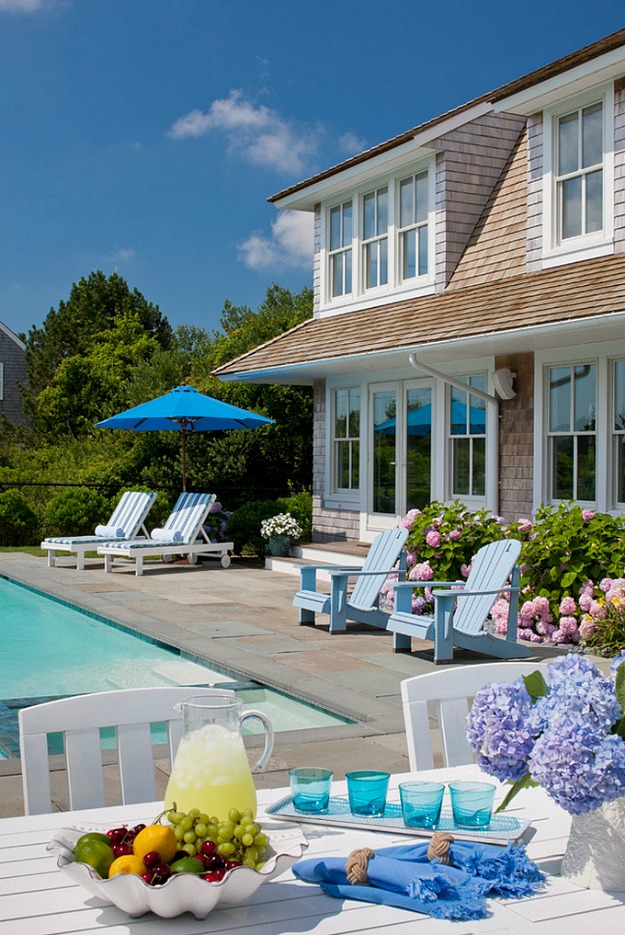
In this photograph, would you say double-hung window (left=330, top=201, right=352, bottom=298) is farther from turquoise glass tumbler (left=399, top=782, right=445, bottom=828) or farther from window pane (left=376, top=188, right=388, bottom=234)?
turquoise glass tumbler (left=399, top=782, right=445, bottom=828)

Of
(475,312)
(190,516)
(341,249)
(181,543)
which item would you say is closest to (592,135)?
(475,312)

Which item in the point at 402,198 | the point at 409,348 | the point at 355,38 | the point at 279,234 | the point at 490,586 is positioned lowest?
the point at 490,586

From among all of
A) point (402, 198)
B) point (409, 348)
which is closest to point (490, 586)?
point (409, 348)

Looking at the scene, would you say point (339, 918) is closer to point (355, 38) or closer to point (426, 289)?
point (426, 289)

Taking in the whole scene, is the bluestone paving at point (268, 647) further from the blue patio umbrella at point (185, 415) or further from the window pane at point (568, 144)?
the window pane at point (568, 144)

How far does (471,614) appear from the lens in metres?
8.16

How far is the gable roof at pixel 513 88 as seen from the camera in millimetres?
10416

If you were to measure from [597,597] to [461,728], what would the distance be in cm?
609

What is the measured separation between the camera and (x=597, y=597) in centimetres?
892

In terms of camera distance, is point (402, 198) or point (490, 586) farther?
point (402, 198)

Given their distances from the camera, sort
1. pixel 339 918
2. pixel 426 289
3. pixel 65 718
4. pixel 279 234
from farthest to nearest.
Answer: pixel 279 234
pixel 426 289
pixel 65 718
pixel 339 918

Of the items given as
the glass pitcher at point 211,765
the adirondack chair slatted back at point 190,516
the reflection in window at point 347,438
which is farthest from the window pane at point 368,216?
the glass pitcher at point 211,765

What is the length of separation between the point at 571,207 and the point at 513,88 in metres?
1.42

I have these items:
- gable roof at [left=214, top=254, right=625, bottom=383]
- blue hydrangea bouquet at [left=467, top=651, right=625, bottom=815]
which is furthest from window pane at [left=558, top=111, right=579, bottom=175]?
blue hydrangea bouquet at [left=467, top=651, right=625, bottom=815]
